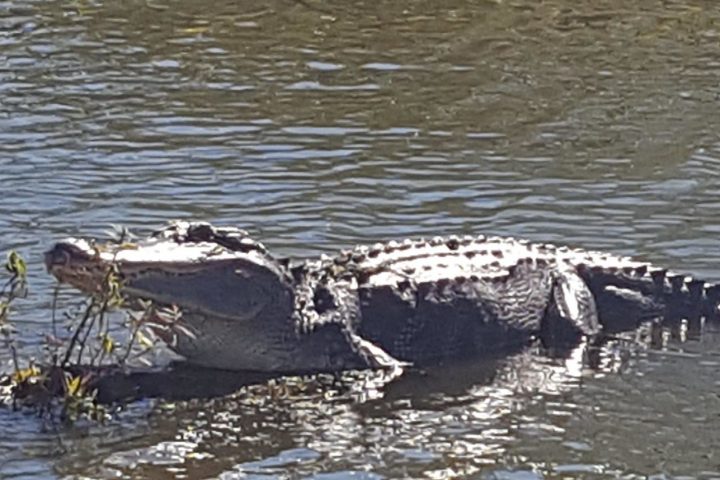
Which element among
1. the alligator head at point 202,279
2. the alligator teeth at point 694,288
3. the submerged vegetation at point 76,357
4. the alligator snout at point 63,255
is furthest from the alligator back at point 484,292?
the alligator snout at point 63,255

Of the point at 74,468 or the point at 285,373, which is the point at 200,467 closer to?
the point at 74,468

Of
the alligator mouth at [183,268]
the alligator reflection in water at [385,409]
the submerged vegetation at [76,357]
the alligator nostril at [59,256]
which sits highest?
the alligator nostril at [59,256]

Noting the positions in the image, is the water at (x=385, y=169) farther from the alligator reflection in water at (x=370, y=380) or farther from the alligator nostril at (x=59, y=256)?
the alligator nostril at (x=59, y=256)

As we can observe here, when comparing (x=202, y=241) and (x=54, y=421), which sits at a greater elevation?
(x=202, y=241)

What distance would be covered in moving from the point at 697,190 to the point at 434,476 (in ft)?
12.3

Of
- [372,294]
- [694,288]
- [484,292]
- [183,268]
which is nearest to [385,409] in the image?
[372,294]

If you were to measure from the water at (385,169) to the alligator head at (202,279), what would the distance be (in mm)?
308

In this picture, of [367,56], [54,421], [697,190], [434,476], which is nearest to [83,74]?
[367,56]

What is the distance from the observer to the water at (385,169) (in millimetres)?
6902

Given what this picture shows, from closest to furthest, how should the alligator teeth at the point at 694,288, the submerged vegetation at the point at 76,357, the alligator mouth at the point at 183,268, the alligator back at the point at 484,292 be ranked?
the submerged vegetation at the point at 76,357 → the alligator mouth at the point at 183,268 → the alligator back at the point at 484,292 → the alligator teeth at the point at 694,288

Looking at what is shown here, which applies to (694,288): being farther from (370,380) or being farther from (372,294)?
(370,380)

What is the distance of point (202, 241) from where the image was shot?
7582mm

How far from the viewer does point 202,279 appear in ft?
24.5

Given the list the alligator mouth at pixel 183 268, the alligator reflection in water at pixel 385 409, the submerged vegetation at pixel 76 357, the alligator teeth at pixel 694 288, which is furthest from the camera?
the alligator teeth at pixel 694 288
